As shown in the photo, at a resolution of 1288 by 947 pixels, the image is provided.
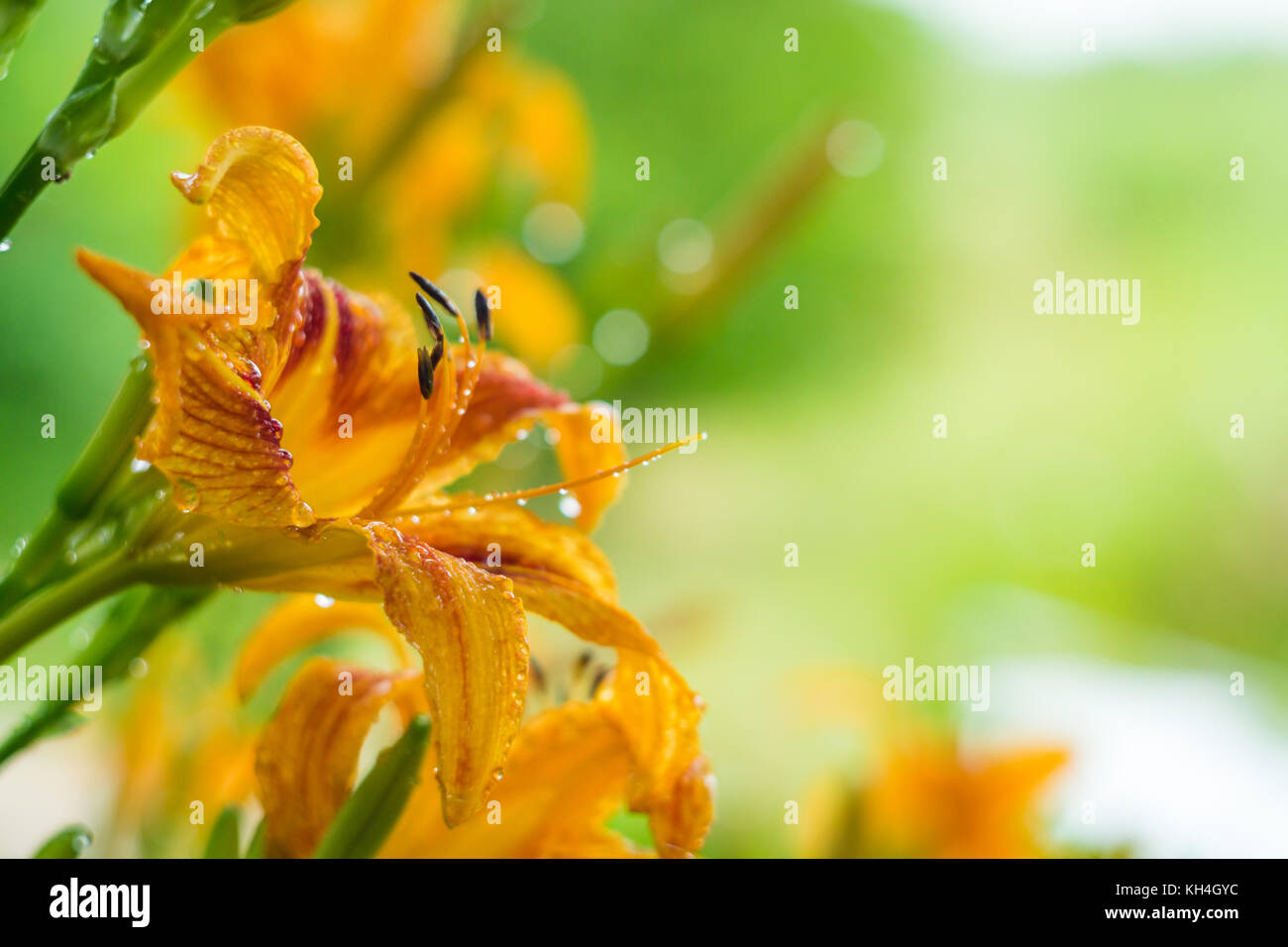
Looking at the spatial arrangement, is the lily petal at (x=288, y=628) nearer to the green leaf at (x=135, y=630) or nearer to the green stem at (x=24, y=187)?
the green leaf at (x=135, y=630)

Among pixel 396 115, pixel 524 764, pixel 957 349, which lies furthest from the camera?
pixel 957 349

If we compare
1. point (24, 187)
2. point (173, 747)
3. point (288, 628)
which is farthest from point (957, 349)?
point (24, 187)

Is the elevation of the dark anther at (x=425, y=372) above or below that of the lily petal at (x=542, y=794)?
above

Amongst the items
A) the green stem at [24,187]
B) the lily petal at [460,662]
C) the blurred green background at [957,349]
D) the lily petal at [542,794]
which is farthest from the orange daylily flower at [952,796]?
the blurred green background at [957,349]

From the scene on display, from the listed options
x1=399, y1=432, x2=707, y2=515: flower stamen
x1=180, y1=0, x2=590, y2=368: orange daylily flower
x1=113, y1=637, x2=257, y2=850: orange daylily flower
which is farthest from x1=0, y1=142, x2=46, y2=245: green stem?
x1=180, y1=0, x2=590, y2=368: orange daylily flower

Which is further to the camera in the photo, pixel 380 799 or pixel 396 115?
pixel 396 115

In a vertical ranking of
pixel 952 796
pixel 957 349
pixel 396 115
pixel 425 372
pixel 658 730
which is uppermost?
pixel 957 349

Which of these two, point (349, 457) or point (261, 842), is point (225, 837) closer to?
point (261, 842)
